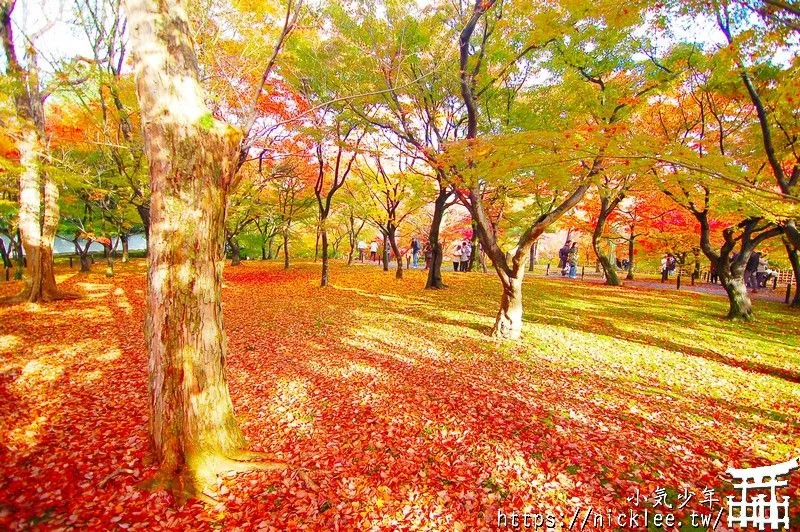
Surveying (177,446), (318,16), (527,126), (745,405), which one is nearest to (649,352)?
(745,405)

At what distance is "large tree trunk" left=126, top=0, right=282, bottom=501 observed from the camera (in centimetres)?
321

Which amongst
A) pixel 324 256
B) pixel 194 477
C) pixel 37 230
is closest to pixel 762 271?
pixel 324 256

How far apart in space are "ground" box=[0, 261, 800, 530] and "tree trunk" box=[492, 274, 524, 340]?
1.32 feet

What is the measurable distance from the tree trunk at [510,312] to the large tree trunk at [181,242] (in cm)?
688

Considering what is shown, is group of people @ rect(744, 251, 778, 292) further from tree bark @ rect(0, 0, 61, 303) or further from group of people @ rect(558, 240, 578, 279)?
tree bark @ rect(0, 0, 61, 303)

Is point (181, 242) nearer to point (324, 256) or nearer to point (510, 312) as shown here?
point (510, 312)

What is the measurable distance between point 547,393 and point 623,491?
7.37ft

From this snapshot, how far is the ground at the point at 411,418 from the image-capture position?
11.3ft

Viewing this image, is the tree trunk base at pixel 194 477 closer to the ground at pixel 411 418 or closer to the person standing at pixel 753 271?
the ground at pixel 411 418

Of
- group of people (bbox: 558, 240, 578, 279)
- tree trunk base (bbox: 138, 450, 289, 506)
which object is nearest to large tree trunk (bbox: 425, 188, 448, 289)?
group of people (bbox: 558, 240, 578, 279)

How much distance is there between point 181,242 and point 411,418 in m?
3.72

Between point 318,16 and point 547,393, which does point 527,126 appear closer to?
point 318,16

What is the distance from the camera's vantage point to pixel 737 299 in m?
11.4

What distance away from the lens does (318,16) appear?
7672 mm
